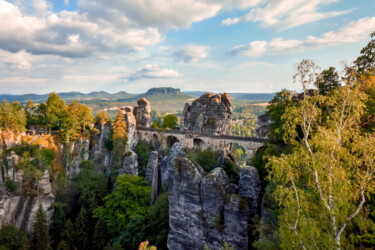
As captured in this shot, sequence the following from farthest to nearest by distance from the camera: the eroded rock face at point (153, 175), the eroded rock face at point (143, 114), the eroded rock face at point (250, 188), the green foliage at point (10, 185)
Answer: the eroded rock face at point (143, 114)
the eroded rock face at point (153, 175)
the green foliage at point (10, 185)
the eroded rock face at point (250, 188)

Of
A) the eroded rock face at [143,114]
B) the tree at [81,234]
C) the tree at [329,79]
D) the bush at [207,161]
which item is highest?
the tree at [329,79]

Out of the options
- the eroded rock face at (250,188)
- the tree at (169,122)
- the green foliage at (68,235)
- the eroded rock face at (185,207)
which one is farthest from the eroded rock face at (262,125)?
the green foliage at (68,235)

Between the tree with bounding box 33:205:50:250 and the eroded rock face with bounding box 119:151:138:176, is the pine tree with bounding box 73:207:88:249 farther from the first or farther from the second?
the eroded rock face with bounding box 119:151:138:176

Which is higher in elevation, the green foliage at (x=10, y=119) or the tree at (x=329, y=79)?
the tree at (x=329, y=79)

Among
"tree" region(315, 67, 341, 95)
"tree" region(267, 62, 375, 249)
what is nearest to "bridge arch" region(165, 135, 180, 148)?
"tree" region(315, 67, 341, 95)

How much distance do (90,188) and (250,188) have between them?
100 ft

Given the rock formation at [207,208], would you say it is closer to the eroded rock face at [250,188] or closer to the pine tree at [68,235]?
the eroded rock face at [250,188]

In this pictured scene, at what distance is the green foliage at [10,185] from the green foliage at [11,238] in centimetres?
557

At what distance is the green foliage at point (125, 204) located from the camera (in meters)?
29.4

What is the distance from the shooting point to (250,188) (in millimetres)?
20203

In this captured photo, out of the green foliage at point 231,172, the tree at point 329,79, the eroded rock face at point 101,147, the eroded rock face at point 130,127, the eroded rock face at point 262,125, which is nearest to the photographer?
the tree at point 329,79

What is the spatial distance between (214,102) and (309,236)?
35.9 m

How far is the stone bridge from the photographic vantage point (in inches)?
1436

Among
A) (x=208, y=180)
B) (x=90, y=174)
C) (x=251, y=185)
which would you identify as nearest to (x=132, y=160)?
(x=90, y=174)
